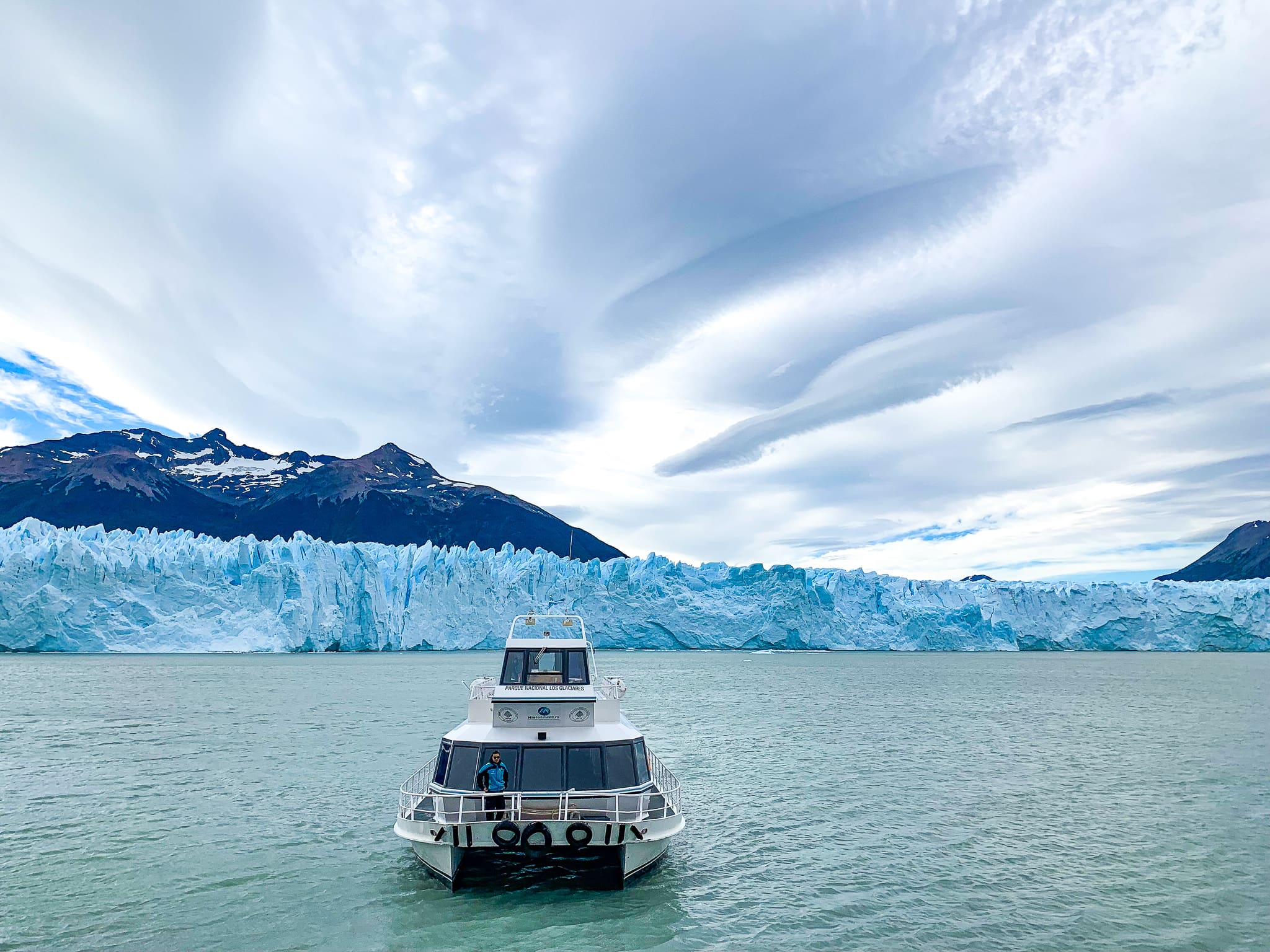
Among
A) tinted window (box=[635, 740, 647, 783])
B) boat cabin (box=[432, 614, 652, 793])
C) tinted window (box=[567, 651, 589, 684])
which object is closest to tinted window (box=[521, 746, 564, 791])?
boat cabin (box=[432, 614, 652, 793])

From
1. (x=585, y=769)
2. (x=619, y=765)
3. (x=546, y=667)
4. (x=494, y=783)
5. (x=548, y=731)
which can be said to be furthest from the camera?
(x=546, y=667)

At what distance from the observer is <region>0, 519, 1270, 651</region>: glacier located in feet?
238

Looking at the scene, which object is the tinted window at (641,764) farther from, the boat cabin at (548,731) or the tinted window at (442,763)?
the tinted window at (442,763)

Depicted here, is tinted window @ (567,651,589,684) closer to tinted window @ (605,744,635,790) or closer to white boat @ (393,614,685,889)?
white boat @ (393,614,685,889)

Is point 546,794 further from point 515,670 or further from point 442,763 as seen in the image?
point 515,670

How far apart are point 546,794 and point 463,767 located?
68.2 inches

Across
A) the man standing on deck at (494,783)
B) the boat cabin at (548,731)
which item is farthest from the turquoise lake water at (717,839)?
the boat cabin at (548,731)

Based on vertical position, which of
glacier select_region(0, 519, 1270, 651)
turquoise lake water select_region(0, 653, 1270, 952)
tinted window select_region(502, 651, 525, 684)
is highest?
glacier select_region(0, 519, 1270, 651)

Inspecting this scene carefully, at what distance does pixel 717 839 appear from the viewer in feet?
56.4

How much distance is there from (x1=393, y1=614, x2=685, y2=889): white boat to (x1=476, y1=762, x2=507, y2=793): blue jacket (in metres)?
0.10

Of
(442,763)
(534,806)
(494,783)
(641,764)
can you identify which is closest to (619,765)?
(641,764)

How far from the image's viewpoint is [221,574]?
78312mm

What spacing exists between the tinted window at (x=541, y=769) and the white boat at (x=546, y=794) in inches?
0.4

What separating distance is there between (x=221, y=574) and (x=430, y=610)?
70.3ft
